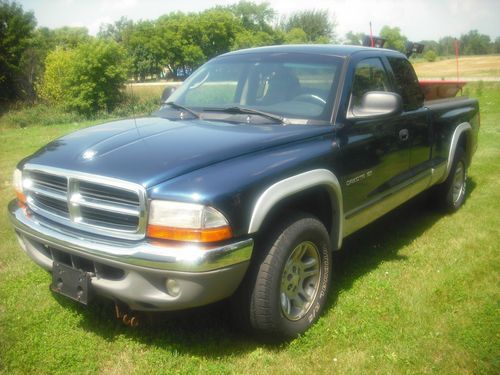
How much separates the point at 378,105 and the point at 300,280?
1.37 m

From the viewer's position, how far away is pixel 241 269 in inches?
96.2

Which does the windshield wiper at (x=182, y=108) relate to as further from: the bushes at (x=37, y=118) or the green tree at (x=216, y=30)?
the green tree at (x=216, y=30)

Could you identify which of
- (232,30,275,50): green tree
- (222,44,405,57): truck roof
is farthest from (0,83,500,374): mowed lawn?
(232,30,275,50): green tree

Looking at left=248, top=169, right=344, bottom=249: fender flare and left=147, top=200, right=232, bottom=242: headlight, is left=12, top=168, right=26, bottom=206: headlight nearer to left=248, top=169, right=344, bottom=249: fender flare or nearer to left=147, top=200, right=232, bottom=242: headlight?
left=147, top=200, right=232, bottom=242: headlight

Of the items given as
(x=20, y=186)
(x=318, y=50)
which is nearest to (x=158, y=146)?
(x=20, y=186)

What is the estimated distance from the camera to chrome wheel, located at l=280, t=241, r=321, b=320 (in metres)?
2.84

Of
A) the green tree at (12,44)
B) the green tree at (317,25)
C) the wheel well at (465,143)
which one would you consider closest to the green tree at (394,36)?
the green tree at (317,25)

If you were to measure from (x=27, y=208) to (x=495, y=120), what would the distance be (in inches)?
527

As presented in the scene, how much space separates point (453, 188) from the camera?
5.38 metres

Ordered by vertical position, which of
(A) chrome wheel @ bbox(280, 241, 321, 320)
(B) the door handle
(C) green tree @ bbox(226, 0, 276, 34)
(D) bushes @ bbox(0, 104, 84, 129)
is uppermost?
(C) green tree @ bbox(226, 0, 276, 34)

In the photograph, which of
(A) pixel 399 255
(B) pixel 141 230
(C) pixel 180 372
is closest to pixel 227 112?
(B) pixel 141 230

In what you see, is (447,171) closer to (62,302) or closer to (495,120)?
(62,302)

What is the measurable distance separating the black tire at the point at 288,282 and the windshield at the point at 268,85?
910mm

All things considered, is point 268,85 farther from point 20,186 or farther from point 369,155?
point 20,186
